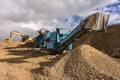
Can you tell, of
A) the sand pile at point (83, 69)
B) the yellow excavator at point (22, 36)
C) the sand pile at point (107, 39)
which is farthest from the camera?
the yellow excavator at point (22, 36)

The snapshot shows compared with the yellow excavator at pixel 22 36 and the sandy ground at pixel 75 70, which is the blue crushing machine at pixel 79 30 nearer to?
the sandy ground at pixel 75 70

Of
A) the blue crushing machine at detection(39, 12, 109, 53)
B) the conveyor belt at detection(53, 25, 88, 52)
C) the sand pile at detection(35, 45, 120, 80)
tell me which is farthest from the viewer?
the conveyor belt at detection(53, 25, 88, 52)

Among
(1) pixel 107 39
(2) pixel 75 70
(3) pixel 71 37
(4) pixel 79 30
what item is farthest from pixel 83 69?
(1) pixel 107 39

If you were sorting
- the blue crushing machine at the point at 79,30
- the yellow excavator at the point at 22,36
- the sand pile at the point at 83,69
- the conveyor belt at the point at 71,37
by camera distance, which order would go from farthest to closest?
1. the yellow excavator at the point at 22,36
2. the conveyor belt at the point at 71,37
3. the blue crushing machine at the point at 79,30
4. the sand pile at the point at 83,69

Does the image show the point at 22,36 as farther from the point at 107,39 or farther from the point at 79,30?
the point at 79,30

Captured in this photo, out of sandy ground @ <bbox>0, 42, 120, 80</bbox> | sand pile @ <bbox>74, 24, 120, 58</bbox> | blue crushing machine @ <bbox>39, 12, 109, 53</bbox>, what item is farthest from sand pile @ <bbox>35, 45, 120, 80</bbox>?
sand pile @ <bbox>74, 24, 120, 58</bbox>

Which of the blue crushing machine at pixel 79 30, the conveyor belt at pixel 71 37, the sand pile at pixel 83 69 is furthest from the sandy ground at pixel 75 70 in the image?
the conveyor belt at pixel 71 37

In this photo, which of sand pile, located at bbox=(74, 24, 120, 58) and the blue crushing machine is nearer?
the blue crushing machine

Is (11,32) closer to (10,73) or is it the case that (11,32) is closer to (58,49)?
(58,49)

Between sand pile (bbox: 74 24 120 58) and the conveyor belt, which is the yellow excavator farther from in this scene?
the conveyor belt

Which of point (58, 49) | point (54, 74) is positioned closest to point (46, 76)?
point (54, 74)

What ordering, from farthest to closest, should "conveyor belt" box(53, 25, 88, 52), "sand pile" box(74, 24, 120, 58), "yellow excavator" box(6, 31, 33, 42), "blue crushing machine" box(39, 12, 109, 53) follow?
1. "yellow excavator" box(6, 31, 33, 42)
2. "sand pile" box(74, 24, 120, 58)
3. "conveyor belt" box(53, 25, 88, 52)
4. "blue crushing machine" box(39, 12, 109, 53)

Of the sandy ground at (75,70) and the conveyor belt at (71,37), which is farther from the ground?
the conveyor belt at (71,37)

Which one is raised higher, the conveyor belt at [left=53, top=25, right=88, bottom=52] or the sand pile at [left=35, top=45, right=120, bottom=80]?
the conveyor belt at [left=53, top=25, right=88, bottom=52]
